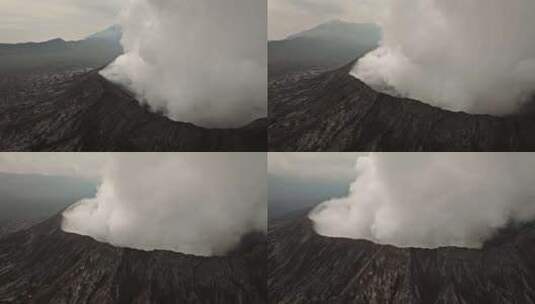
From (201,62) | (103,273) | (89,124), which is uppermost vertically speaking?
(201,62)

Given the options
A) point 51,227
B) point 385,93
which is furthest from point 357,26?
point 51,227

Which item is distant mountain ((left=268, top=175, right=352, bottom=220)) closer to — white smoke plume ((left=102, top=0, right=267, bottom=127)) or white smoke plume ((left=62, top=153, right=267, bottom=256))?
white smoke plume ((left=62, top=153, right=267, bottom=256))

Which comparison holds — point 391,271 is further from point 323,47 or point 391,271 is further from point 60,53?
point 60,53

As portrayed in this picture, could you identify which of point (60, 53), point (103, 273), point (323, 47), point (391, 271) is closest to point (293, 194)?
point (391, 271)

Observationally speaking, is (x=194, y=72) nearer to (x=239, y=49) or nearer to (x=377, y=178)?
(x=239, y=49)

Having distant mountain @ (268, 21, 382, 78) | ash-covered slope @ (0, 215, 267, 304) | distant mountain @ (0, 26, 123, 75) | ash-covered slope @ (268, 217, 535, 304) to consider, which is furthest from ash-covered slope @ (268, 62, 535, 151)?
distant mountain @ (0, 26, 123, 75)
